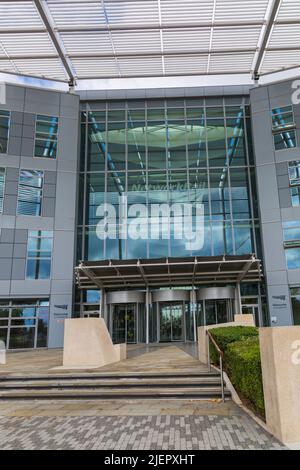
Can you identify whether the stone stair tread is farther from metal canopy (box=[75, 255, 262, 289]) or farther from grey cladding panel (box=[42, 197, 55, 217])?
grey cladding panel (box=[42, 197, 55, 217])

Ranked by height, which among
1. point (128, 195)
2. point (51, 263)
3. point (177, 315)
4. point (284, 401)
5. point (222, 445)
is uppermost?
point (128, 195)

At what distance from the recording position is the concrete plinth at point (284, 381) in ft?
15.8

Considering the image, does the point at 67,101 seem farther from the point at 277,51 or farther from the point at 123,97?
the point at 277,51

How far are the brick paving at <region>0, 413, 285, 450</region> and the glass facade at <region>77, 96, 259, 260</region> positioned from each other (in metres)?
16.5

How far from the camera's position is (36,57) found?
67.4ft

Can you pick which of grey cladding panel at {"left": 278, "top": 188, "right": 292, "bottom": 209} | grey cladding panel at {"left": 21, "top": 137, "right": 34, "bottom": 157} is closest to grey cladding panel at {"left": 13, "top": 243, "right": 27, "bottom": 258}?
grey cladding panel at {"left": 21, "top": 137, "right": 34, "bottom": 157}

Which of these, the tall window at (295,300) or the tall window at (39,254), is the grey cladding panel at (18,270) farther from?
the tall window at (295,300)

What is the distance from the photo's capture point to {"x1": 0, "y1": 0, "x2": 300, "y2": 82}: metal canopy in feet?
55.9

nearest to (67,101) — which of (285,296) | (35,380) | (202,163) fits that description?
(202,163)

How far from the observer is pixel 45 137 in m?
24.2

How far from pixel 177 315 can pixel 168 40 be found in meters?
15.5

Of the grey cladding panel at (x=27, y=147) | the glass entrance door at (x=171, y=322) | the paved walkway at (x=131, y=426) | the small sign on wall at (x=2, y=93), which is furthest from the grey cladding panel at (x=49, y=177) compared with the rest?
the paved walkway at (x=131, y=426)

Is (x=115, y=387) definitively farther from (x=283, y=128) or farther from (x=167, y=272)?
(x=283, y=128)

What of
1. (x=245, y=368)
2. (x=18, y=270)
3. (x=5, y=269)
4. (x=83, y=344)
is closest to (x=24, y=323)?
(x=18, y=270)
